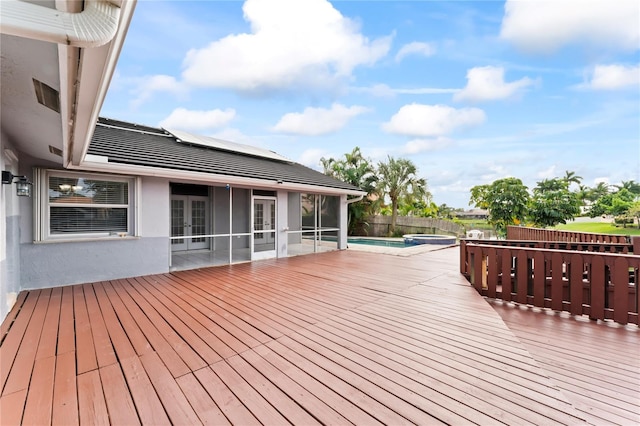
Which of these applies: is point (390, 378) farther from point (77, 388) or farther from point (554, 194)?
point (554, 194)

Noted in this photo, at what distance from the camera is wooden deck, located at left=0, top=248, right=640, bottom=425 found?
187cm

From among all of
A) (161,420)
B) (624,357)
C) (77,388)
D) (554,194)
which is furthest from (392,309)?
(554,194)

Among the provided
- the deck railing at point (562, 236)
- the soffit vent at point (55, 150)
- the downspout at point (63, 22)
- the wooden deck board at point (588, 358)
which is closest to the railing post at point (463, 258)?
the wooden deck board at point (588, 358)

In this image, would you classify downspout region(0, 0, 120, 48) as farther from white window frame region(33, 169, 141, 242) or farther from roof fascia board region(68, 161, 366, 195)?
white window frame region(33, 169, 141, 242)

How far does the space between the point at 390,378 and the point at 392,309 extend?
1.75 meters

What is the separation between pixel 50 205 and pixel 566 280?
874cm

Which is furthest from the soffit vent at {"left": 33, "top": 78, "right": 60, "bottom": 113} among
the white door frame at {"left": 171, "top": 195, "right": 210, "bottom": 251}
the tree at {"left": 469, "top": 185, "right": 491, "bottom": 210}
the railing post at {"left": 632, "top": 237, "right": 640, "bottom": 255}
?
the tree at {"left": 469, "top": 185, "right": 491, "bottom": 210}

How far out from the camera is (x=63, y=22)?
111 centimetres

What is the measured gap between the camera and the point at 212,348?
2.77 metres

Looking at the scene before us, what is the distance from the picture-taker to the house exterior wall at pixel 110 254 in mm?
4863

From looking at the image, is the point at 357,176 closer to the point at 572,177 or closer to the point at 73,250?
the point at 73,250

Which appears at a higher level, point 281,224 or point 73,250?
point 281,224

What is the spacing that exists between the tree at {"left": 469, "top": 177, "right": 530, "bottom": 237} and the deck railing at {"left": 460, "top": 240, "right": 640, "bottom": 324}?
898 cm

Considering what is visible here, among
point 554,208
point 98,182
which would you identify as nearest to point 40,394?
point 98,182
